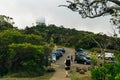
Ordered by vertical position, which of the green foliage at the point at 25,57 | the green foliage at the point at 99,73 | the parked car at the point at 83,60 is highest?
the green foliage at the point at 99,73

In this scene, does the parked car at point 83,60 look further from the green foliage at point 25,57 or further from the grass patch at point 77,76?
the grass patch at point 77,76

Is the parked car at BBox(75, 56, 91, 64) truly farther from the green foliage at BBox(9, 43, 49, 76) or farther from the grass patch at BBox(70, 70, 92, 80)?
the grass patch at BBox(70, 70, 92, 80)

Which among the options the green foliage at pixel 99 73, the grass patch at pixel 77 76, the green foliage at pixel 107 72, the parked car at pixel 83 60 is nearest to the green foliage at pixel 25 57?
the grass patch at pixel 77 76

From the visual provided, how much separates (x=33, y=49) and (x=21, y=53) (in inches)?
41.4

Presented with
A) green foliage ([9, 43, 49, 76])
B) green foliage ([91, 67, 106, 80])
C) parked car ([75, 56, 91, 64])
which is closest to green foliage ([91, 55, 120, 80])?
green foliage ([91, 67, 106, 80])

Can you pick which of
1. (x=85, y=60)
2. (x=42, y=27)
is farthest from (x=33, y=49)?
(x=42, y=27)

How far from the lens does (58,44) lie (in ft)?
285

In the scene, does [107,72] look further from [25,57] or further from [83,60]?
[83,60]

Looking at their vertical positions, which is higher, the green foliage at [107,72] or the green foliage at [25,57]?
the green foliage at [107,72]

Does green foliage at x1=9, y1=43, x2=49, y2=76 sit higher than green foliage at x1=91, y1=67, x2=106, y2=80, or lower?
lower

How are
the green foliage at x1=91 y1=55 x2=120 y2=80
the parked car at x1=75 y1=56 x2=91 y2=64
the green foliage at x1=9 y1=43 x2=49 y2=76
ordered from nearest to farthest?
the green foliage at x1=91 y1=55 x2=120 y2=80 < the green foliage at x1=9 y1=43 x2=49 y2=76 < the parked car at x1=75 y1=56 x2=91 y2=64

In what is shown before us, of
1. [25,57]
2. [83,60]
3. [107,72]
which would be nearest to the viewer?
[107,72]

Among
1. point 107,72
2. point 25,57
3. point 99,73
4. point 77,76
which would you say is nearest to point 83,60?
point 25,57

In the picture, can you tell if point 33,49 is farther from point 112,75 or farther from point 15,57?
point 112,75
